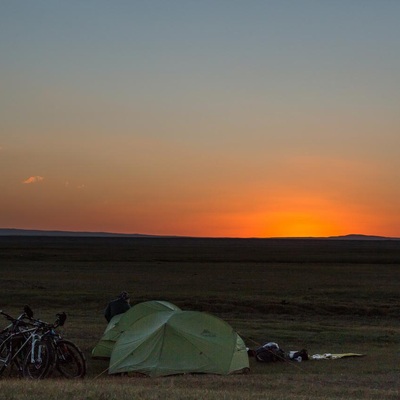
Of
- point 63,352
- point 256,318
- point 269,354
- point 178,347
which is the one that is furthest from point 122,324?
point 256,318

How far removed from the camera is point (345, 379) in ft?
51.1

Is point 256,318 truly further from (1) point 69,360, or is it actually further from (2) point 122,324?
(1) point 69,360

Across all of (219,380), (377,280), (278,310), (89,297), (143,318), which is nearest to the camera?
(219,380)

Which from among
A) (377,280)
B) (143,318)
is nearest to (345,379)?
(143,318)

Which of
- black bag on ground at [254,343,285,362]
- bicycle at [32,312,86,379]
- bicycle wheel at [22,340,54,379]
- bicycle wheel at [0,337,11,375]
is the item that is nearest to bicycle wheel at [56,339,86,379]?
bicycle at [32,312,86,379]

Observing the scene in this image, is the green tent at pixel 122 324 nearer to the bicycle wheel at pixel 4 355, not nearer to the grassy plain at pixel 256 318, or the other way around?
the grassy plain at pixel 256 318

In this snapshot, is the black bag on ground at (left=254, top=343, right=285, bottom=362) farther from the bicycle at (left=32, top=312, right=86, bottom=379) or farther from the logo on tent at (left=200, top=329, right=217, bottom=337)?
the bicycle at (left=32, top=312, right=86, bottom=379)

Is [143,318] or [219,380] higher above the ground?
[143,318]

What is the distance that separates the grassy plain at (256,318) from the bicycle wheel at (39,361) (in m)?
1.02

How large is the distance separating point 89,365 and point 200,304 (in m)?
16.0

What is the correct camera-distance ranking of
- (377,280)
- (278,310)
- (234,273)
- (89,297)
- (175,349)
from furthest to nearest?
(234,273)
(377,280)
(89,297)
(278,310)
(175,349)

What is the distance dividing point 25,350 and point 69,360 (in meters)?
1.09

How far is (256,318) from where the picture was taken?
30281mm

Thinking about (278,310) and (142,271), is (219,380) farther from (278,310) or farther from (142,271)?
(142,271)
